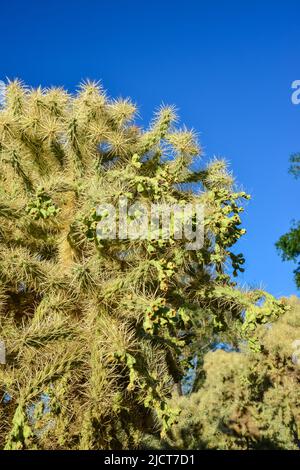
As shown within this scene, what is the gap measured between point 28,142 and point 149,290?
2.87 metres

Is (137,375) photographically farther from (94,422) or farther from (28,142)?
(28,142)

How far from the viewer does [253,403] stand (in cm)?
1376

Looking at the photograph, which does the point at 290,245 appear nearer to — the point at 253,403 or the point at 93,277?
the point at 253,403

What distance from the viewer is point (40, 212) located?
5.82 meters

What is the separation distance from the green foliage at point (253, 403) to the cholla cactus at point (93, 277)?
6382mm

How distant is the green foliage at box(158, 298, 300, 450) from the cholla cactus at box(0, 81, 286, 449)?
20.9ft

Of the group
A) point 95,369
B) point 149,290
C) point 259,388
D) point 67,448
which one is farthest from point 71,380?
point 259,388

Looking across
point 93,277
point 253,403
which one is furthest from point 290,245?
point 93,277

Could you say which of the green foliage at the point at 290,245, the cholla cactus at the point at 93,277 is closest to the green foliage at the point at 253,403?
the green foliage at the point at 290,245

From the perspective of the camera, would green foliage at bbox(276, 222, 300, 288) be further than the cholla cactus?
Yes

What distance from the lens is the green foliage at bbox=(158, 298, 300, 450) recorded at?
13219mm

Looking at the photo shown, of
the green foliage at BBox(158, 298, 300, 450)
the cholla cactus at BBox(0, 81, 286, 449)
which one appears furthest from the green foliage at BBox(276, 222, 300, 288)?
the cholla cactus at BBox(0, 81, 286, 449)

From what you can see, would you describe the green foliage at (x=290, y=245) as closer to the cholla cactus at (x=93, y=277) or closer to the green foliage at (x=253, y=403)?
the green foliage at (x=253, y=403)

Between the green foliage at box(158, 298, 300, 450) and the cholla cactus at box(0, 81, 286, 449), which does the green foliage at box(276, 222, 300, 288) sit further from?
the cholla cactus at box(0, 81, 286, 449)
